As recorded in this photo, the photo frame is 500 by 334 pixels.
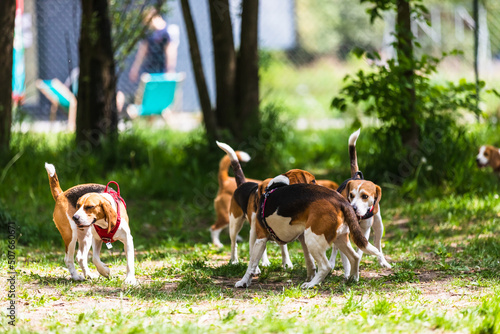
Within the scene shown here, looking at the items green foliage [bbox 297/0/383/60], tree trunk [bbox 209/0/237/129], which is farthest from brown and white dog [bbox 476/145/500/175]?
green foliage [bbox 297/0/383/60]

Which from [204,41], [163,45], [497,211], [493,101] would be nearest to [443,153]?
[497,211]

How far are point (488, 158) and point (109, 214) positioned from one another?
545 cm

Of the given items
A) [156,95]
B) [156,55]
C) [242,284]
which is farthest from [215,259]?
[156,55]

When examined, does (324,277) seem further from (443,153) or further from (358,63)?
(358,63)

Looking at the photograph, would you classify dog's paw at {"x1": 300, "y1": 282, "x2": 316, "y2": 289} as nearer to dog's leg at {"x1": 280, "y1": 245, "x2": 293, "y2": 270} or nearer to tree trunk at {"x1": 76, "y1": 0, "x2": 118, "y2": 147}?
dog's leg at {"x1": 280, "y1": 245, "x2": 293, "y2": 270}

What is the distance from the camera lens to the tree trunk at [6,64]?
27.6 ft

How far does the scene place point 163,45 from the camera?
1537 centimetres

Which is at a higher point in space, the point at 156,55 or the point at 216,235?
the point at 156,55

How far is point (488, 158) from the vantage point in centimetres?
851

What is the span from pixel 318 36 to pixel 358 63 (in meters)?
5.41

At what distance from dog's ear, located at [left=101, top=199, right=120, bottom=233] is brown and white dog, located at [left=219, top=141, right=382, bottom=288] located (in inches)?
41.8

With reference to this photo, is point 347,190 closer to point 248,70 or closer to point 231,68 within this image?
point 248,70

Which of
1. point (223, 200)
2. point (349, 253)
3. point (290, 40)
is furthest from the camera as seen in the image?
point (290, 40)

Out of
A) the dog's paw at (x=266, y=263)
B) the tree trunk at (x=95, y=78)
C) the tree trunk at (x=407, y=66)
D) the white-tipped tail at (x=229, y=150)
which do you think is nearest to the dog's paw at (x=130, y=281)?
the dog's paw at (x=266, y=263)
